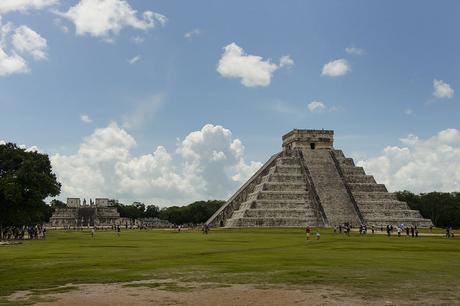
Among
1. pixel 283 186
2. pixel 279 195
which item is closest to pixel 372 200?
pixel 283 186

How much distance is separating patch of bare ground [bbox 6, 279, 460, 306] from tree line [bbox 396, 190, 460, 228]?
83.2 m

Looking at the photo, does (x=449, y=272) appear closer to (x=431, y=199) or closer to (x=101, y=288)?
(x=101, y=288)

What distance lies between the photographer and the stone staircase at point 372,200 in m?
61.8

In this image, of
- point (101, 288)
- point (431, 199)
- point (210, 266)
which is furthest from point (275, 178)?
point (101, 288)

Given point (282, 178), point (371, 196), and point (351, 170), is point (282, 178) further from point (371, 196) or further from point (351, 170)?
point (371, 196)

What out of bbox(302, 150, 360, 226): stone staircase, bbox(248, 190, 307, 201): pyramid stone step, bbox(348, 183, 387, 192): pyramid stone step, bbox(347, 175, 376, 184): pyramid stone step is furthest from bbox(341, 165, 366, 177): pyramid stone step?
bbox(248, 190, 307, 201): pyramid stone step

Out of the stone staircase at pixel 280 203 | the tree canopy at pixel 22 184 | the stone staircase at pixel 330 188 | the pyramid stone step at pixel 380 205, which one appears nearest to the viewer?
the tree canopy at pixel 22 184

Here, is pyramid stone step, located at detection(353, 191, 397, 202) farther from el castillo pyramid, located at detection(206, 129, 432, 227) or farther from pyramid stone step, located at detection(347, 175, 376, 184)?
pyramid stone step, located at detection(347, 175, 376, 184)

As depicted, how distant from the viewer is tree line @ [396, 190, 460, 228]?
9124cm

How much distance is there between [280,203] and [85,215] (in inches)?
2647

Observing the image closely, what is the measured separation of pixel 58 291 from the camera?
12406 mm

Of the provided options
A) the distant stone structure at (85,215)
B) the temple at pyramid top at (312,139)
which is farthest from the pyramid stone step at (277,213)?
the distant stone structure at (85,215)

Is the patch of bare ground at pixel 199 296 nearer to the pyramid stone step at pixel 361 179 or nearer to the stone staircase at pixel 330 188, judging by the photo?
the stone staircase at pixel 330 188

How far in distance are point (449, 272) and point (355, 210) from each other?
48.2m
